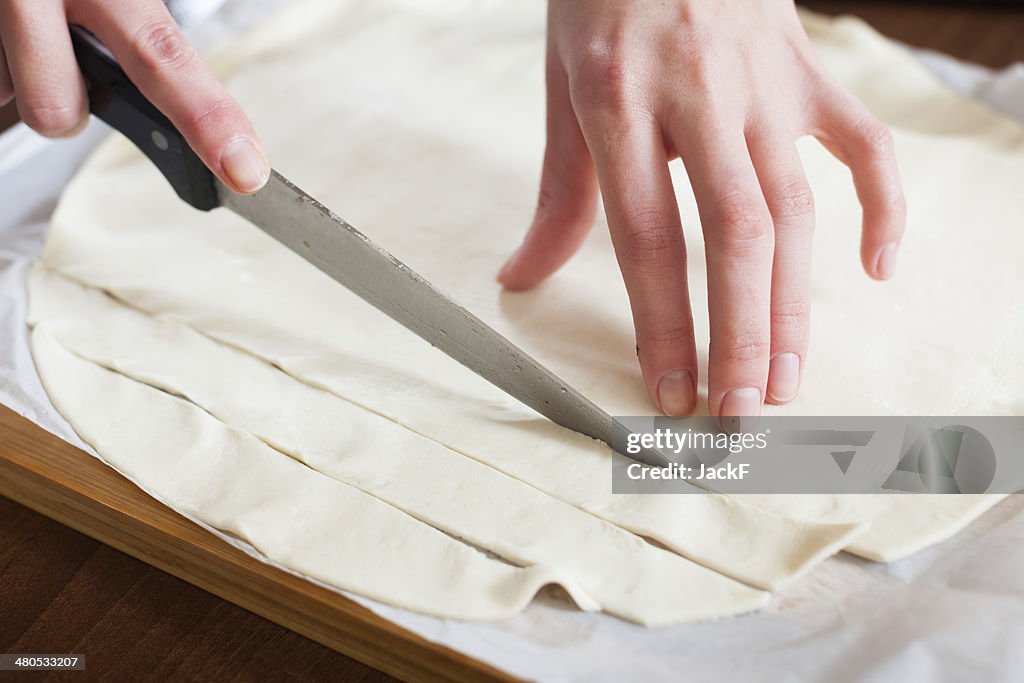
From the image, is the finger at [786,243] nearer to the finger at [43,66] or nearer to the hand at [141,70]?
the hand at [141,70]

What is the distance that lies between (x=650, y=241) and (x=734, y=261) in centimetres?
8

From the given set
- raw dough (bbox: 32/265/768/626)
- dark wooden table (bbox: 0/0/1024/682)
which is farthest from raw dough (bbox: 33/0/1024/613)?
dark wooden table (bbox: 0/0/1024/682)

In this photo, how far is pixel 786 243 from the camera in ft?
2.95

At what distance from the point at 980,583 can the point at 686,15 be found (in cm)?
59

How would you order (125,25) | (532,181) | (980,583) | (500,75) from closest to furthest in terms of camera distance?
(980,583) < (125,25) < (532,181) < (500,75)

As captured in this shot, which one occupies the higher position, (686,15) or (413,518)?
(686,15)

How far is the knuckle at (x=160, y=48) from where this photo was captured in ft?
2.93

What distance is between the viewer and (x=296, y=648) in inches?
33.1

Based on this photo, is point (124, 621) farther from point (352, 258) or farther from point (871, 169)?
point (871, 169)

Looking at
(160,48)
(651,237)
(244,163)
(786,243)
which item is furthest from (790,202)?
(160,48)

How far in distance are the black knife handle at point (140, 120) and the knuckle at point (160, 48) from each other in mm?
67

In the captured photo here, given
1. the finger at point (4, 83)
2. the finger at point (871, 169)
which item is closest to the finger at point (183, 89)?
the finger at point (4, 83)

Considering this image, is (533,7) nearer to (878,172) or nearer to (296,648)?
(878,172)

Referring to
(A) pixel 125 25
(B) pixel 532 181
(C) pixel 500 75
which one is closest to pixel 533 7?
(C) pixel 500 75
